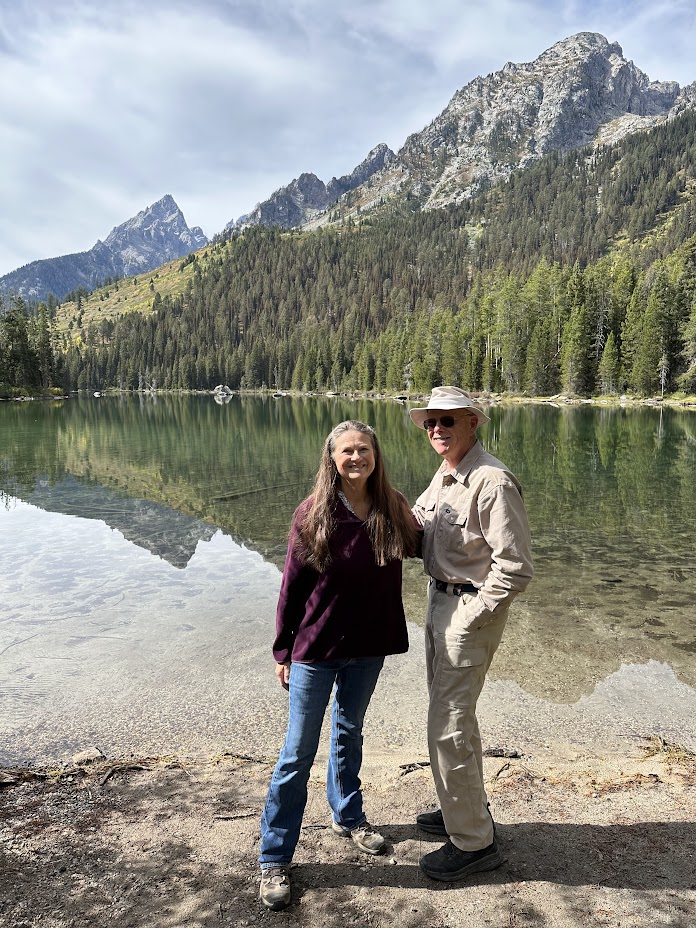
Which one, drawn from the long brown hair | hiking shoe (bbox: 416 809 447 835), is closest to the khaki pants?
hiking shoe (bbox: 416 809 447 835)

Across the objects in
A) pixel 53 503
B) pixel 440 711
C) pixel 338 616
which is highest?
pixel 338 616

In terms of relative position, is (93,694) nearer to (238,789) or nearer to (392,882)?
(238,789)

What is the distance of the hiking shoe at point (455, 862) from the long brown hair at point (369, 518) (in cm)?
198

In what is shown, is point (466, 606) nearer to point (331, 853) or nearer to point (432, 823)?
point (432, 823)

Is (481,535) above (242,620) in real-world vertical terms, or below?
above

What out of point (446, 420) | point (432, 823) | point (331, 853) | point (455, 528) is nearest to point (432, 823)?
point (432, 823)

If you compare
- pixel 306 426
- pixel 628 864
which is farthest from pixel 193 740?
pixel 306 426

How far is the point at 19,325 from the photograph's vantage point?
116250 millimetres

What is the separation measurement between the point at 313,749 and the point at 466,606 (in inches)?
55.7

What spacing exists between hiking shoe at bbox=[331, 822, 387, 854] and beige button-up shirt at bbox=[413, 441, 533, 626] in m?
1.72

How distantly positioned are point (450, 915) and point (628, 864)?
1.29 m

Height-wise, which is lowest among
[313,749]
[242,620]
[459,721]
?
[242,620]

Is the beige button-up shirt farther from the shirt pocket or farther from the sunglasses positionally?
the sunglasses

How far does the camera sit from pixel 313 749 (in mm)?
3781
